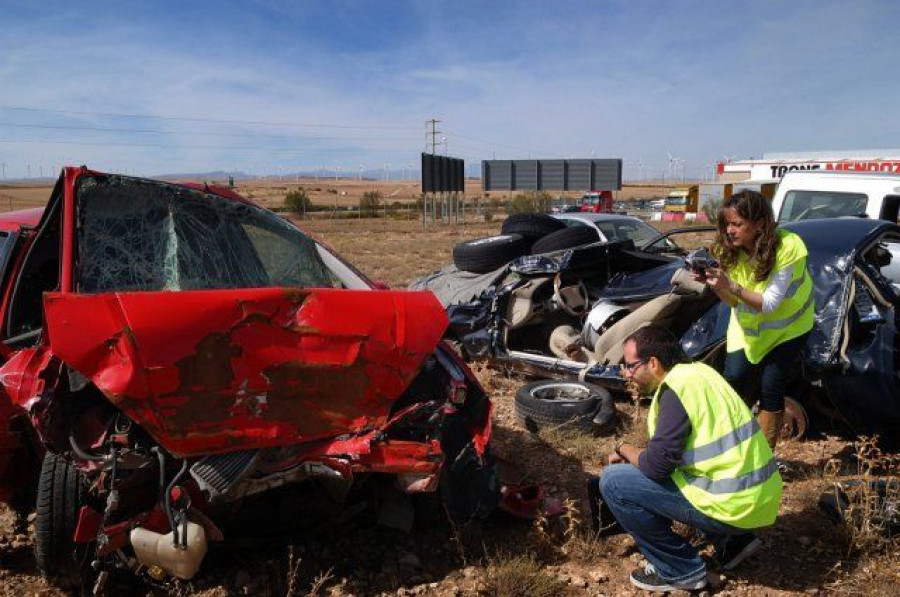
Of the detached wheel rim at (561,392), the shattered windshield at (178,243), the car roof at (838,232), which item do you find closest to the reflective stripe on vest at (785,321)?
the car roof at (838,232)

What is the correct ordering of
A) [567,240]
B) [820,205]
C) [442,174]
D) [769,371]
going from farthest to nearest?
[442,174], [820,205], [567,240], [769,371]

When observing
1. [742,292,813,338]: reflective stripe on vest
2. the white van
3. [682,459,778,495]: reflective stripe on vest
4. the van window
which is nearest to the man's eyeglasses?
[682,459,778,495]: reflective stripe on vest

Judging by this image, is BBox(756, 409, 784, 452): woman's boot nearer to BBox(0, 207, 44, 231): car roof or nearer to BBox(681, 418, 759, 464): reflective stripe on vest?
BBox(681, 418, 759, 464): reflective stripe on vest

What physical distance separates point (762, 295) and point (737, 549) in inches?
50.5

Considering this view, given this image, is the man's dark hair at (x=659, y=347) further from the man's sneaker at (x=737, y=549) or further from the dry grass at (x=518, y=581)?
the dry grass at (x=518, y=581)

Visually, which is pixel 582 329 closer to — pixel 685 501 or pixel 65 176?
pixel 685 501

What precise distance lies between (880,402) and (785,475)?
2.26ft

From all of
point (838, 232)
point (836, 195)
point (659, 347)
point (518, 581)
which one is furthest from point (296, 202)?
point (659, 347)

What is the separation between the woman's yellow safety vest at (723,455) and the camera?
103 inches

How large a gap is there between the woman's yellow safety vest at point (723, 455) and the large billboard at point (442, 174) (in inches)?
1286

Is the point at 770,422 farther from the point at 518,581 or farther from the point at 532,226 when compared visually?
the point at 532,226

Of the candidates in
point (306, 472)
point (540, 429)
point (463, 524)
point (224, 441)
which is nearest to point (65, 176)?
point (224, 441)

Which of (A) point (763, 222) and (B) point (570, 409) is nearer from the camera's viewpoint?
(A) point (763, 222)

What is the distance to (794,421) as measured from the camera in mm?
4469
